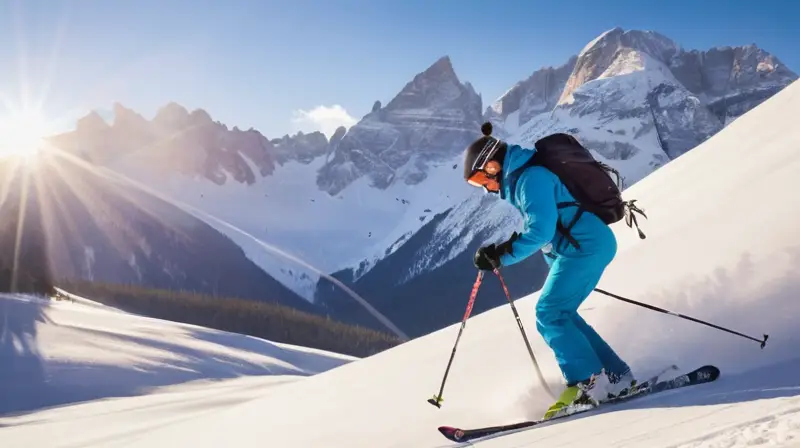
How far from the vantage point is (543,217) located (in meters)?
4.74

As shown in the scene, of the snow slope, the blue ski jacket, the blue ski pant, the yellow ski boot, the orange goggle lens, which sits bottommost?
the snow slope

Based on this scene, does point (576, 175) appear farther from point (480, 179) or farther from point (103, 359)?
point (103, 359)

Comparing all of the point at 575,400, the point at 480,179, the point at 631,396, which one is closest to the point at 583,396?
the point at 575,400

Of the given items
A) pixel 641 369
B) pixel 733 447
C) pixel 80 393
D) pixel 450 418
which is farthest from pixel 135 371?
pixel 733 447

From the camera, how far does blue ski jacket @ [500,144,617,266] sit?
476cm

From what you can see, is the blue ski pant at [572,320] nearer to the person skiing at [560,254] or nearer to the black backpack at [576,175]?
the person skiing at [560,254]

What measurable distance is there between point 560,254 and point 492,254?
0.61 meters

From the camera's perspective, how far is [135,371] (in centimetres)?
2362

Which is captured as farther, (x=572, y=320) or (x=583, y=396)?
(x=572, y=320)

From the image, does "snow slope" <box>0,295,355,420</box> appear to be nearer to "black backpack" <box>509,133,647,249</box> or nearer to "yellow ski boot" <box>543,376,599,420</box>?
"yellow ski boot" <box>543,376,599,420</box>

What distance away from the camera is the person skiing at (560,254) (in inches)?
189

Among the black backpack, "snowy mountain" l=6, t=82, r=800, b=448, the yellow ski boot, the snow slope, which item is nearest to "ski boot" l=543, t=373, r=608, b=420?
the yellow ski boot

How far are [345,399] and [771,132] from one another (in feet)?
25.0

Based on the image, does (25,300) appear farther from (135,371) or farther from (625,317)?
(625,317)
